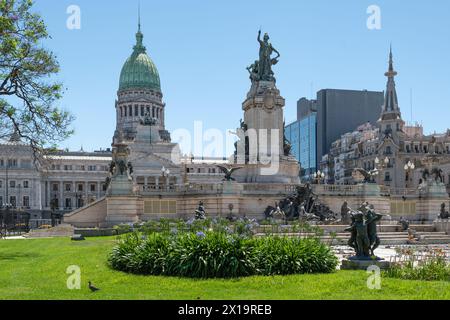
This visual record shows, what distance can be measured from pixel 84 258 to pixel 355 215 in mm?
12543

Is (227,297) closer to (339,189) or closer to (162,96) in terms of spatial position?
(339,189)

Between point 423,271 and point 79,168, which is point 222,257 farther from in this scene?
point 79,168

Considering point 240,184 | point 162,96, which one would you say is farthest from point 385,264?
point 162,96

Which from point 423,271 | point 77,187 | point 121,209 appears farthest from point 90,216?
point 77,187

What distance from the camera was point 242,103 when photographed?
184 feet

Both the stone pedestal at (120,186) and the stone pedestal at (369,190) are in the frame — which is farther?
the stone pedestal at (369,190)

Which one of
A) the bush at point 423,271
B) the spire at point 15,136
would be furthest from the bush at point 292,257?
the spire at point 15,136

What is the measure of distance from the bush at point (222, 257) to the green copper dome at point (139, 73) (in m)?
138

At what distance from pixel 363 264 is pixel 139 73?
468 ft

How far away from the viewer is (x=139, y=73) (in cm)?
15625

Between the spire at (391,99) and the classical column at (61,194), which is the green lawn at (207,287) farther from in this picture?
the classical column at (61,194)

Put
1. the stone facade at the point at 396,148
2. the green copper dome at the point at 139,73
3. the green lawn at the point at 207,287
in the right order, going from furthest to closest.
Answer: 1. the green copper dome at the point at 139,73
2. the stone facade at the point at 396,148
3. the green lawn at the point at 207,287

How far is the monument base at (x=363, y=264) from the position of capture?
19.9 m

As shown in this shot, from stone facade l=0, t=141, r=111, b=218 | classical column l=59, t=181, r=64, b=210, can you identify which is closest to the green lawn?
stone facade l=0, t=141, r=111, b=218
